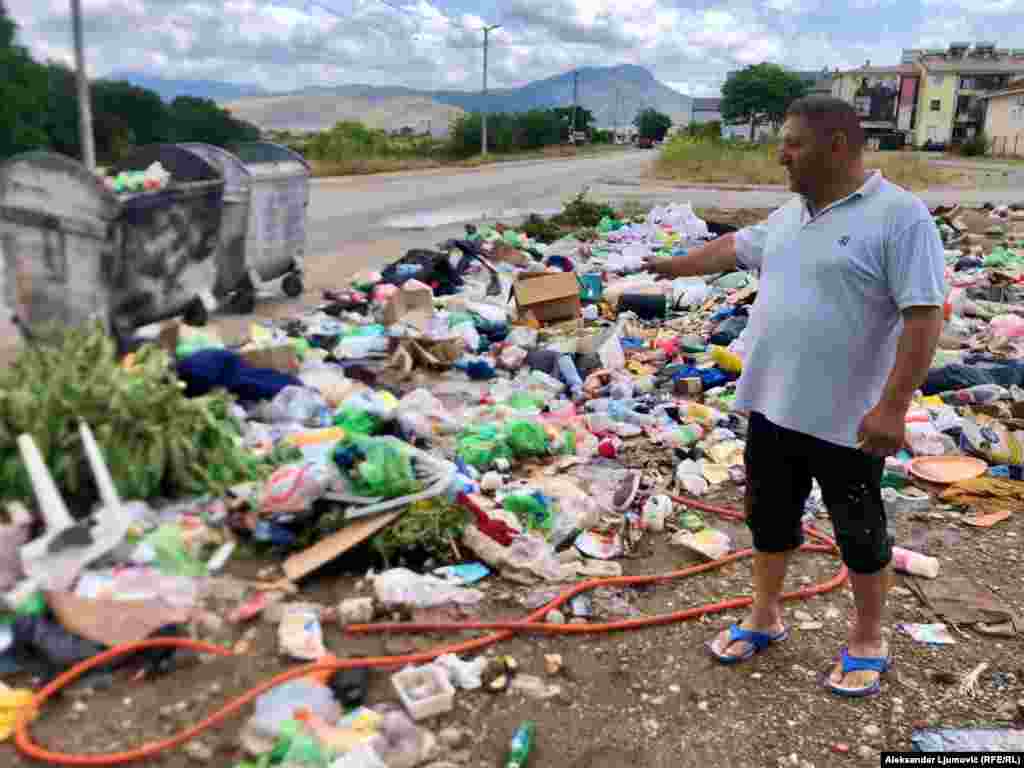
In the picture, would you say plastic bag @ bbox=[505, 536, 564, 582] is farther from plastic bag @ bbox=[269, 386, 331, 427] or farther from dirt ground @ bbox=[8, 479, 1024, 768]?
plastic bag @ bbox=[269, 386, 331, 427]

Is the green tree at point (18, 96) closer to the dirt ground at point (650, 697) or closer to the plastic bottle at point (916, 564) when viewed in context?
the dirt ground at point (650, 697)

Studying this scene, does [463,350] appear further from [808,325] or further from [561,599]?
[808,325]

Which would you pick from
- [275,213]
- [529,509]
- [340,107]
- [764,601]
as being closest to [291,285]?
[275,213]

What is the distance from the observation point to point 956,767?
8.48ft

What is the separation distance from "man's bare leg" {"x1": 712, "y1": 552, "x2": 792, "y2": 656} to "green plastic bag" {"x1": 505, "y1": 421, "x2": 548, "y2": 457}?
187cm

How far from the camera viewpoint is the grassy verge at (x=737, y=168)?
2748 centimetres

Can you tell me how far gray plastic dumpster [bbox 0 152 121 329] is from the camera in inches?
218

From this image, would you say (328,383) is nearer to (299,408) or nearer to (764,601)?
(299,408)

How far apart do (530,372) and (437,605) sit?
3.31m

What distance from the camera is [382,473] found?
3.76m

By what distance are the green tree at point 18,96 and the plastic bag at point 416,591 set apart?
16228 mm

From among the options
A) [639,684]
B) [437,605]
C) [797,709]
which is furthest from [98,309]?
[797,709]

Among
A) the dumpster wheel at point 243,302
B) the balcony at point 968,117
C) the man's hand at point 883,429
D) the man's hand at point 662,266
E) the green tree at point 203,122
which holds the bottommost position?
the dumpster wheel at point 243,302

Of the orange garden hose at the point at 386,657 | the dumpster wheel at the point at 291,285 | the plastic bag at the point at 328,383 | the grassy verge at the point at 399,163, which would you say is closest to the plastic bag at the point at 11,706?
the orange garden hose at the point at 386,657
